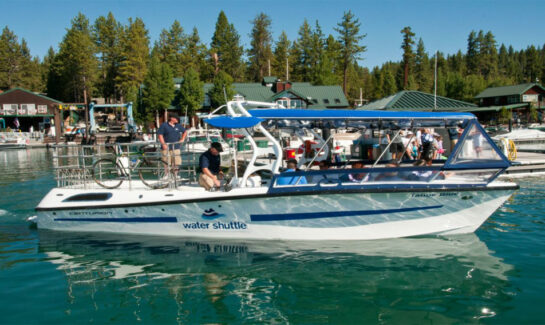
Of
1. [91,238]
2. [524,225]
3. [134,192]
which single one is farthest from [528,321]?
[91,238]

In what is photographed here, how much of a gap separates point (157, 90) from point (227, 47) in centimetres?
2923

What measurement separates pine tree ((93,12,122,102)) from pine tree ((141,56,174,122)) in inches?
974

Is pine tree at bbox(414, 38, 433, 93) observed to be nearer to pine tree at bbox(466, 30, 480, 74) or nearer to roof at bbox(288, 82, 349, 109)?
pine tree at bbox(466, 30, 480, 74)

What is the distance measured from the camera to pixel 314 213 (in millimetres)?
7871

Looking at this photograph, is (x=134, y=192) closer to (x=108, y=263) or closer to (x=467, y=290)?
(x=108, y=263)

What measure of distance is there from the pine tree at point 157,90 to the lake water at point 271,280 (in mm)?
44018

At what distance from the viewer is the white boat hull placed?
773 cm

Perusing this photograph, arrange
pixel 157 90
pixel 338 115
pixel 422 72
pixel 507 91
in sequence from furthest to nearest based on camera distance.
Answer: pixel 422 72, pixel 507 91, pixel 157 90, pixel 338 115

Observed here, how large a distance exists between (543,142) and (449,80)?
51.0 metres

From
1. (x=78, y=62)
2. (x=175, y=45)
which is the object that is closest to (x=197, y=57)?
(x=175, y=45)

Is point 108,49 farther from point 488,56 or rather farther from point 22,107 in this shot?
point 488,56

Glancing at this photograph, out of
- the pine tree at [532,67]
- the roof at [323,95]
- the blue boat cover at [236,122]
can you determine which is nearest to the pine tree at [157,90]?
the roof at [323,95]

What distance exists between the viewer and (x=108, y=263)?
7641 millimetres

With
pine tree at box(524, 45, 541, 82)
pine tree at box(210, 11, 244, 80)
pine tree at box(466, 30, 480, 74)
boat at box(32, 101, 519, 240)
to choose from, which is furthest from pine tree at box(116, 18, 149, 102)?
pine tree at box(524, 45, 541, 82)
